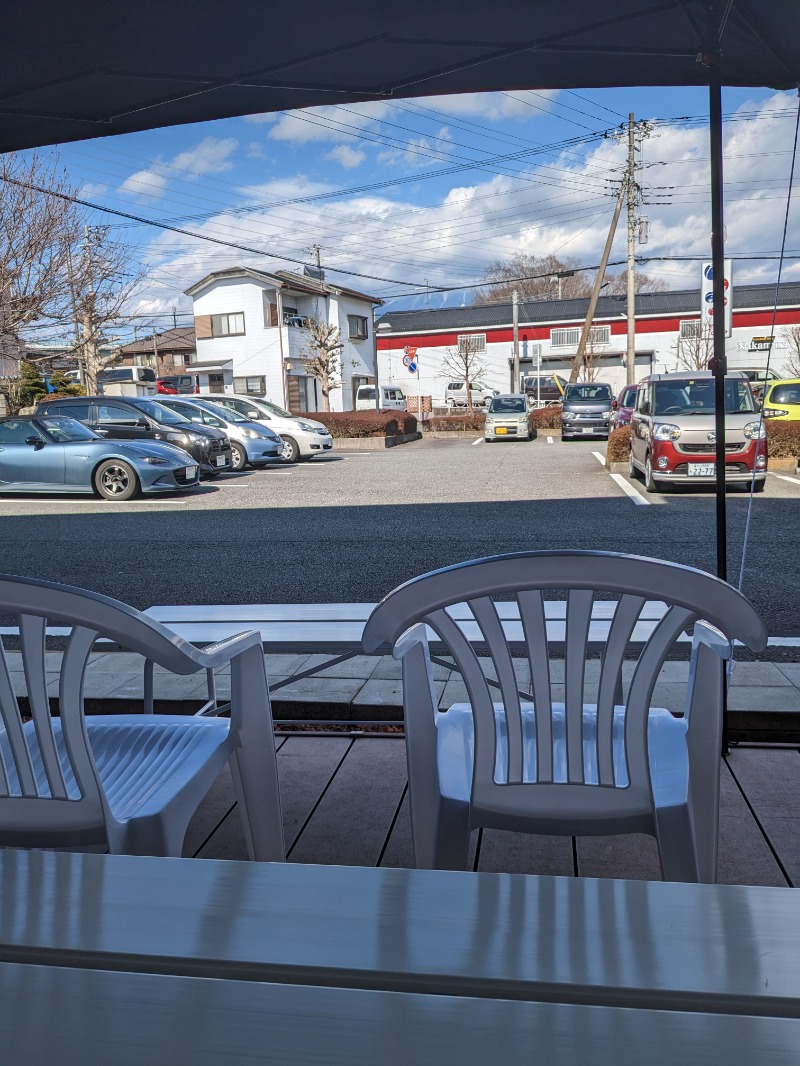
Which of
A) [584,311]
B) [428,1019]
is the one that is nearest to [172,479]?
[428,1019]

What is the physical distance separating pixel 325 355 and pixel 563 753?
117 ft

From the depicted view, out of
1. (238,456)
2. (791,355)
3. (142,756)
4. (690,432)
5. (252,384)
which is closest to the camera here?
(142,756)

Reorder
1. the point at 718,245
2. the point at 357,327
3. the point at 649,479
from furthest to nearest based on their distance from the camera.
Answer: the point at 357,327 < the point at 649,479 < the point at 718,245

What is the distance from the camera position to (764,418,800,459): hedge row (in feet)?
46.3

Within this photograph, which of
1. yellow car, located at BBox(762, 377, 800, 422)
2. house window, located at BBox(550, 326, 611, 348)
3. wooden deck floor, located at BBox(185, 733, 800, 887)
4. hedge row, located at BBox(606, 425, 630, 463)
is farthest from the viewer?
house window, located at BBox(550, 326, 611, 348)

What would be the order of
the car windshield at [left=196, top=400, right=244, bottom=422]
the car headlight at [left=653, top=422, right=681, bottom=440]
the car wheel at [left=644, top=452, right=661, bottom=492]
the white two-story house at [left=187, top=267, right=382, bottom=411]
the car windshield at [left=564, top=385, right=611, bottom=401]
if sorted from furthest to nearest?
the white two-story house at [left=187, top=267, right=382, bottom=411]
the car windshield at [left=564, top=385, right=611, bottom=401]
the car windshield at [left=196, top=400, right=244, bottom=422]
the car wheel at [left=644, top=452, right=661, bottom=492]
the car headlight at [left=653, top=422, right=681, bottom=440]

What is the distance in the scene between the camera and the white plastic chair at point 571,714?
154cm

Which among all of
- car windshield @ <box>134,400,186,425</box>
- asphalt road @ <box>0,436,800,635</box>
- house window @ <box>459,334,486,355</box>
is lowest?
asphalt road @ <box>0,436,800,635</box>

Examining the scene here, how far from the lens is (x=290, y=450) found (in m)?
17.4

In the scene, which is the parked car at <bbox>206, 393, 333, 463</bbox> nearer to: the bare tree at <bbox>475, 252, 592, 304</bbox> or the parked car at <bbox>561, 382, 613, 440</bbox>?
the parked car at <bbox>561, 382, 613, 440</bbox>

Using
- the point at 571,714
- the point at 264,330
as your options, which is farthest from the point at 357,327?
the point at 571,714

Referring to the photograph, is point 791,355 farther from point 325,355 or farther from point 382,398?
point 325,355

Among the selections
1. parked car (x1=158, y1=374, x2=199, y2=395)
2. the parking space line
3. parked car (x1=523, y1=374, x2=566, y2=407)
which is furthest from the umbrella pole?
parked car (x1=523, y1=374, x2=566, y2=407)

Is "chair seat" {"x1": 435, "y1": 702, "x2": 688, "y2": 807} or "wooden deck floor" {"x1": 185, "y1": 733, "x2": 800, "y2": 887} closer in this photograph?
"chair seat" {"x1": 435, "y1": 702, "x2": 688, "y2": 807}
